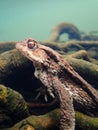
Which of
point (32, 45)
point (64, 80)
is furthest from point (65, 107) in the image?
point (32, 45)

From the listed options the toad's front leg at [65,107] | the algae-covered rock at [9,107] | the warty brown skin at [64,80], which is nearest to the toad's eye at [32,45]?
the warty brown skin at [64,80]

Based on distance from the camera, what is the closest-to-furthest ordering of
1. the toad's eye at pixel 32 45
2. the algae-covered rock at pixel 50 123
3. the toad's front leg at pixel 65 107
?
the toad's front leg at pixel 65 107, the algae-covered rock at pixel 50 123, the toad's eye at pixel 32 45

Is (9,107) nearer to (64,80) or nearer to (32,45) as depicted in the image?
(64,80)

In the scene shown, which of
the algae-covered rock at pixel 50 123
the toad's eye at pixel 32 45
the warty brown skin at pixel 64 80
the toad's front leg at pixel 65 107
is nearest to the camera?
the toad's front leg at pixel 65 107

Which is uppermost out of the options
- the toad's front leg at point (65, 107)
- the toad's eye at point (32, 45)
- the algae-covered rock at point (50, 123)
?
the toad's eye at point (32, 45)

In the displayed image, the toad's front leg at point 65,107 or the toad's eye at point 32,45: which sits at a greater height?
the toad's eye at point 32,45

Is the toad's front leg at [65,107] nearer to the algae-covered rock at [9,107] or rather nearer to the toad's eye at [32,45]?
the algae-covered rock at [9,107]

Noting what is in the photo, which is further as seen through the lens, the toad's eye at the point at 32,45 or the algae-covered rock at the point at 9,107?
the toad's eye at the point at 32,45

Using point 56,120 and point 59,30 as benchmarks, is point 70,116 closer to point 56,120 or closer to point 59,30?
point 56,120

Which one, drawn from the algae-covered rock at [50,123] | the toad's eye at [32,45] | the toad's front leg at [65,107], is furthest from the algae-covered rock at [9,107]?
the toad's eye at [32,45]
